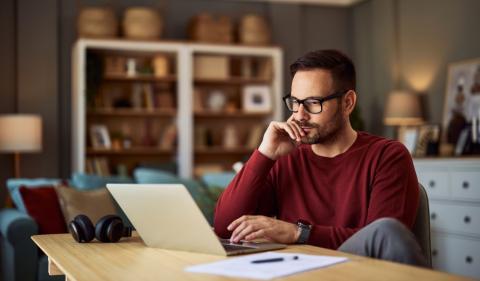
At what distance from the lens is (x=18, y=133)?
6.05 meters

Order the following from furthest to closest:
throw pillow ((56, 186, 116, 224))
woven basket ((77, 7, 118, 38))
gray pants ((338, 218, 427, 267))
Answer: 1. woven basket ((77, 7, 118, 38))
2. throw pillow ((56, 186, 116, 224))
3. gray pants ((338, 218, 427, 267))

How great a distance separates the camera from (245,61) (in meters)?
7.35

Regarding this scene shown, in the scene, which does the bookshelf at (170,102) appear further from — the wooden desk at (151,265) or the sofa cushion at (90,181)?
the wooden desk at (151,265)

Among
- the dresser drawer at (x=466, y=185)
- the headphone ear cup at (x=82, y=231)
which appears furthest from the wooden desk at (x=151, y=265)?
the dresser drawer at (x=466, y=185)

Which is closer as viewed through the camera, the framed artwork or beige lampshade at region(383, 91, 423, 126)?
the framed artwork

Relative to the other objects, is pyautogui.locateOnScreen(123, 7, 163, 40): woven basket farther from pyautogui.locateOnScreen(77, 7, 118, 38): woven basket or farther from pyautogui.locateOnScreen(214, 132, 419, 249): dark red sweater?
pyautogui.locateOnScreen(214, 132, 419, 249): dark red sweater

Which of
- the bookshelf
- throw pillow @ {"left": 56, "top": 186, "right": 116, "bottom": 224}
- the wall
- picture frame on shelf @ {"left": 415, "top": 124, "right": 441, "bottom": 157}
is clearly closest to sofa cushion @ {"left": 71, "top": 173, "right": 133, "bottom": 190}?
throw pillow @ {"left": 56, "top": 186, "right": 116, "bottom": 224}

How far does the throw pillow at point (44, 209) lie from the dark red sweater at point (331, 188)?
6.70 ft

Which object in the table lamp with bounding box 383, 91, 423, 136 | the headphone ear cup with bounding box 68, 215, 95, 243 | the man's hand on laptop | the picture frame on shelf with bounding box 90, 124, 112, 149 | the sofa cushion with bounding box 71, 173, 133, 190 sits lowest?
the sofa cushion with bounding box 71, 173, 133, 190

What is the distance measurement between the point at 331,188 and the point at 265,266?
2.62 feet

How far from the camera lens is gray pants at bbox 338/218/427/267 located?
4.80ft

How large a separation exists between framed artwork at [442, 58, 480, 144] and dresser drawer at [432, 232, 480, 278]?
1.19 m

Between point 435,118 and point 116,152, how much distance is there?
3.09 meters

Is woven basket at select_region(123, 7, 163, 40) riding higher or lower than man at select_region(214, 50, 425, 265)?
higher
